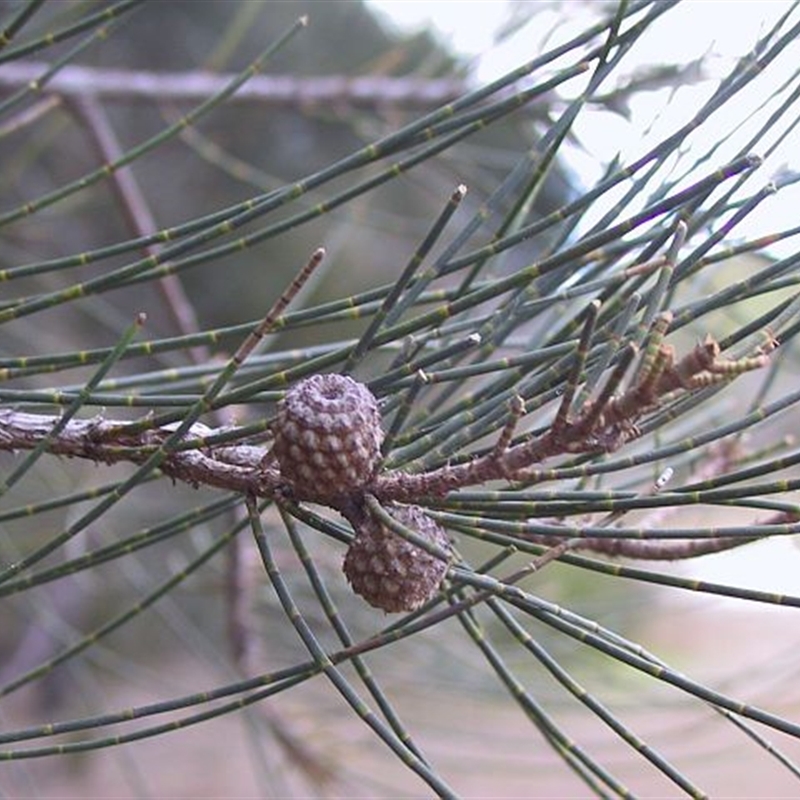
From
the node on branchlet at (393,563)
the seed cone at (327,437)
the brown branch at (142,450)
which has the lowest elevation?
the node on branchlet at (393,563)

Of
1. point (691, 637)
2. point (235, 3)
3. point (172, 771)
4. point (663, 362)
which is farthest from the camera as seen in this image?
point (691, 637)

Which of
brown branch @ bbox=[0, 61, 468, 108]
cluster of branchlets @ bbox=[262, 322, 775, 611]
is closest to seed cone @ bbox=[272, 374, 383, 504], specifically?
cluster of branchlets @ bbox=[262, 322, 775, 611]

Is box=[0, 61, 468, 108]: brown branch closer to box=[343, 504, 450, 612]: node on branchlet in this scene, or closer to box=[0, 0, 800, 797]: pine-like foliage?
box=[0, 0, 800, 797]: pine-like foliage

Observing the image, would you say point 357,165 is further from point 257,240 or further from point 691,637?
point 691,637

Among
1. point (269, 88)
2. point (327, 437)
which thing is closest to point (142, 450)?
point (327, 437)

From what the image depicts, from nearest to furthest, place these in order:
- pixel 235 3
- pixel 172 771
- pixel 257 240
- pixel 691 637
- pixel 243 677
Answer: pixel 257 240 < pixel 243 677 < pixel 235 3 < pixel 172 771 < pixel 691 637

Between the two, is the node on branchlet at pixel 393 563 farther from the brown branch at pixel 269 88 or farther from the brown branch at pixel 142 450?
the brown branch at pixel 269 88

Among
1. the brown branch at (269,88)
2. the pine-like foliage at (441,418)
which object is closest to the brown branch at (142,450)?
the pine-like foliage at (441,418)

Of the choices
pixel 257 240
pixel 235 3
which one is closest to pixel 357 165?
pixel 257 240

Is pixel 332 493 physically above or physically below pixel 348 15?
below
